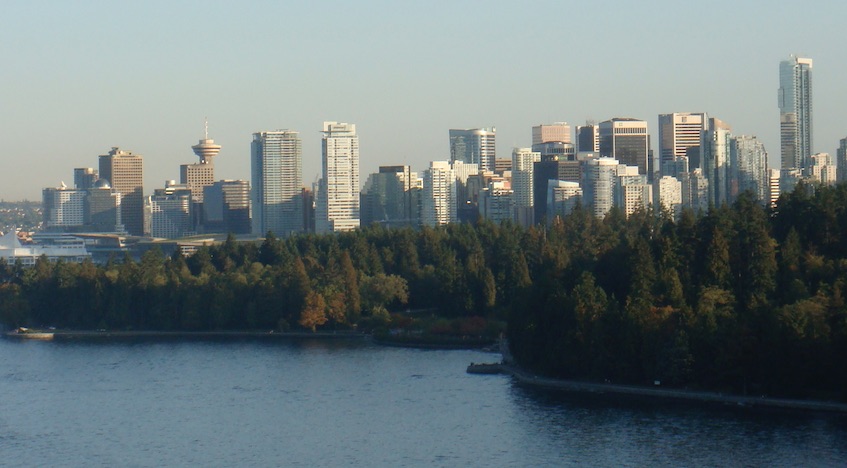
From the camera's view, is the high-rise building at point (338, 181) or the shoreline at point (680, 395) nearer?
the shoreline at point (680, 395)

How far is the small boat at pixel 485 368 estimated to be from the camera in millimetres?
29330

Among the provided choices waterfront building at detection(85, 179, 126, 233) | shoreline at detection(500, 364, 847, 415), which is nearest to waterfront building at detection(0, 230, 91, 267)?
waterfront building at detection(85, 179, 126, 233)

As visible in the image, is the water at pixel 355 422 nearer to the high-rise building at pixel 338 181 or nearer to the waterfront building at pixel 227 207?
the high-rise building at pixel 338 181

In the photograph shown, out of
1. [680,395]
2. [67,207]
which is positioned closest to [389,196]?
[67,207]

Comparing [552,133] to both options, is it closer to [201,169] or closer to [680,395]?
[201,169]

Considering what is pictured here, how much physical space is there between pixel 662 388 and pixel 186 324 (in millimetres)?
18519

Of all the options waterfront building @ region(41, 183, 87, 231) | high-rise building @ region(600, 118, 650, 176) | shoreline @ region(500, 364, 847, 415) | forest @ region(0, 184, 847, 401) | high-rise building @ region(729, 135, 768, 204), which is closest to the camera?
shoreline @ region(500, 364, 847, 415)

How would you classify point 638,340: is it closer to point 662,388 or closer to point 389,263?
point 662,388

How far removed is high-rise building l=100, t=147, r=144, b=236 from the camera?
337 feet

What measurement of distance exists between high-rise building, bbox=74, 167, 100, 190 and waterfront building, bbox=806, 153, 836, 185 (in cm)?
5295

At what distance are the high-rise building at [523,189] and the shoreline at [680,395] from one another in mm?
47907

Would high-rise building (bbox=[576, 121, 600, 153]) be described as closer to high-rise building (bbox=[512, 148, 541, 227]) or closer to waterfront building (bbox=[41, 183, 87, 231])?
high-rise building (bbox=[512, 148, 541, 227])

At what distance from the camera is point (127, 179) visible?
10612cm

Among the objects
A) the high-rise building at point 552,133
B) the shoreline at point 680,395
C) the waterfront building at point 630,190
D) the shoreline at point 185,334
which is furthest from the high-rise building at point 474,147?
the shoreline at point 680,395
